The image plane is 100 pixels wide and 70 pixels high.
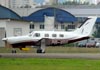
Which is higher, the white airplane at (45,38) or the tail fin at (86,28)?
the tail fin at (86,28)

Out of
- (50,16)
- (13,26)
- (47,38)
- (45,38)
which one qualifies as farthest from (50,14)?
(45,38)

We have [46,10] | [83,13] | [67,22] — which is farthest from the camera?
[83,13]

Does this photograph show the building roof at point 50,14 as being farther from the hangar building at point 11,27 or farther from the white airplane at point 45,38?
the white airplane at point 45,38

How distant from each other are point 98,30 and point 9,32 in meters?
61.8

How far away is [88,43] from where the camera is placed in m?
67.2

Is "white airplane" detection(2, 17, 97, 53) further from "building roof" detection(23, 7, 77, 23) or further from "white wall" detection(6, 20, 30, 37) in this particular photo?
"building roof" detection(23, 7, 77, 23)

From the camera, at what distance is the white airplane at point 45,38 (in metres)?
43.2

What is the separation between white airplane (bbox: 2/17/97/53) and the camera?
4319cm

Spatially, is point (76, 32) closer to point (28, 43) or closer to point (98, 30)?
point (28, 43)

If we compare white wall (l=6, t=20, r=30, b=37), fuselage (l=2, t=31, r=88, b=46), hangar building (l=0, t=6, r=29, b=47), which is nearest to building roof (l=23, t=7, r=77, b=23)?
white wall (l=6, t=20, r=30, b=37)

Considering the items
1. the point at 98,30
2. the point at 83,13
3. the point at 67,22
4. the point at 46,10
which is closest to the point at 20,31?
the point at 46,10

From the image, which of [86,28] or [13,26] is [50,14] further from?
[86,28]

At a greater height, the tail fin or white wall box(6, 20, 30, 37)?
the tail fin

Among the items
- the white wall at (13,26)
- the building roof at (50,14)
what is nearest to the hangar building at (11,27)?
the white wall at (13,26)
